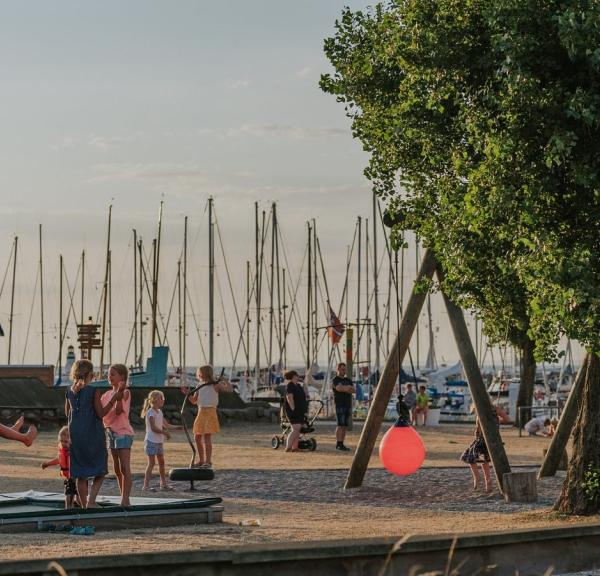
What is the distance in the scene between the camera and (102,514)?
576 inches

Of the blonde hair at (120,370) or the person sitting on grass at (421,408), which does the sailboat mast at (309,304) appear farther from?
the blonde hair at (120,370)

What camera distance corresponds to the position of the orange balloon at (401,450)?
15.9 meters

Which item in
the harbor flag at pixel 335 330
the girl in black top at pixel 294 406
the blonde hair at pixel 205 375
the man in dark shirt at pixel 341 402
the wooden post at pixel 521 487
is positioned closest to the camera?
the wooden post at pixel 521 487

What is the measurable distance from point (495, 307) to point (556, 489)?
4043 mm

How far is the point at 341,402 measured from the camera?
102ft

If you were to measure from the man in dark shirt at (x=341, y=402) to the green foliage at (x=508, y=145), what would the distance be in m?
13.5

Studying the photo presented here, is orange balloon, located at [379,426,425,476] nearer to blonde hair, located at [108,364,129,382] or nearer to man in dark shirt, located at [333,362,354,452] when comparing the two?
blonde hair, located at [108,364,129,382]

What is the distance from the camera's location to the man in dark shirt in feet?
101

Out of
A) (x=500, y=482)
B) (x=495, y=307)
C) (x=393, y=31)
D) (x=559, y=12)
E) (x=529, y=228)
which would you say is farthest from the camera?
(x=500, y=482)

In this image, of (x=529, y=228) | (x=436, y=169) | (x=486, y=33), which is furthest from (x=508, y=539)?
(x=436, y=169)

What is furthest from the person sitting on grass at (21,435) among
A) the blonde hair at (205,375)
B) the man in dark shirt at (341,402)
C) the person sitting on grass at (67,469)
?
the man in dark shirt at (341,402)

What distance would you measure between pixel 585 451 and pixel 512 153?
4.38 meters

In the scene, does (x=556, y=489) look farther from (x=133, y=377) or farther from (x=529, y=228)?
(x=133, y=377)

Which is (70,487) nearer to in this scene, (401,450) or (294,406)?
(401,450)
